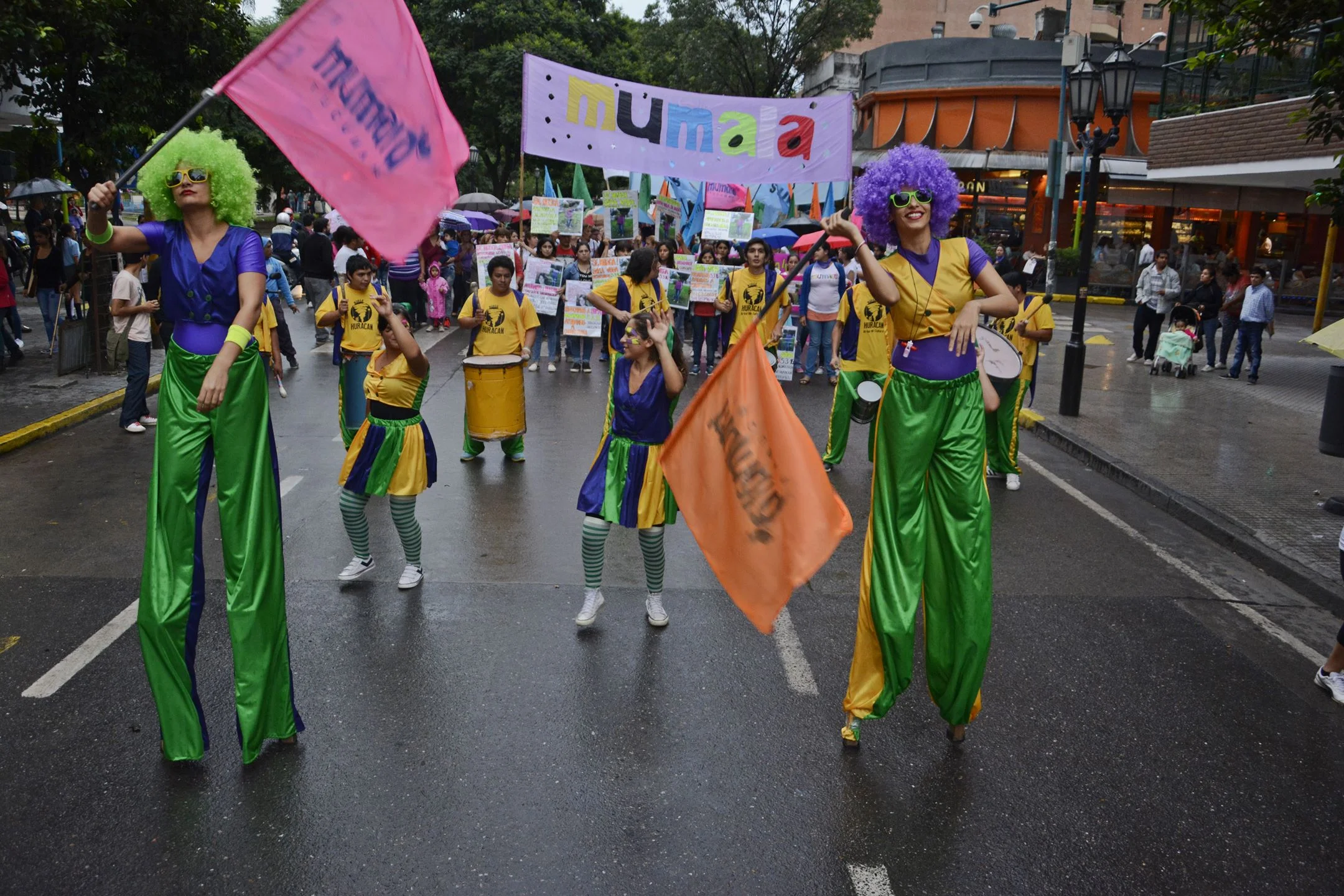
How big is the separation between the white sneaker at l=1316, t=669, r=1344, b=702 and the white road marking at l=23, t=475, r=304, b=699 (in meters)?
5.12

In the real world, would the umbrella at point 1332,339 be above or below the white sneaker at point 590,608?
above

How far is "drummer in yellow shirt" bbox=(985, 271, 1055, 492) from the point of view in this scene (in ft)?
29.1

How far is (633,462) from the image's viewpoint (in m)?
5.41

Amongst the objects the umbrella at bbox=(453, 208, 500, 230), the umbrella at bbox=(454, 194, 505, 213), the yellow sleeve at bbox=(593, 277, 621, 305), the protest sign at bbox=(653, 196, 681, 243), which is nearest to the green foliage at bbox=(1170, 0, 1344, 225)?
the yellow sleeve at bbox=(593, 277, 621, 305)

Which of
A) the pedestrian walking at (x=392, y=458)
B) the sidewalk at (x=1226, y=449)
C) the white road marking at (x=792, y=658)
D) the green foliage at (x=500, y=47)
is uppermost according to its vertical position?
the green foliage at (x=500, y=47)

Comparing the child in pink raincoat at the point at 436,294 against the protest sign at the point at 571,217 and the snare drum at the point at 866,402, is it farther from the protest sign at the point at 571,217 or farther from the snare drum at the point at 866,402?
the snare drum at the point at 866,402

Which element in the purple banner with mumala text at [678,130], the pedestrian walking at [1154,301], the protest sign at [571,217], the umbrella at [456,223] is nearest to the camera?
the purple banner with mumala text at [678,130]

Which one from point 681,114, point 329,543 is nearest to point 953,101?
point 681,114

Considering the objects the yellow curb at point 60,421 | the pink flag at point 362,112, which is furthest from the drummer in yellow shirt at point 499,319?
the pink flag at point 362,112

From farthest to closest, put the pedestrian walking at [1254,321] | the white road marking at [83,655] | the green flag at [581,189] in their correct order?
the green flag at [581,189] < the pedestrian walking at [1254,321] < the white road marking at [83,655]

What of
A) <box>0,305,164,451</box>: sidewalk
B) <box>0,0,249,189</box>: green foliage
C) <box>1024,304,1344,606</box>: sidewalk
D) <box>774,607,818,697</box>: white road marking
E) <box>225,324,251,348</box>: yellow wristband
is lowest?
<box>774,607,818,697</box>: white road marking

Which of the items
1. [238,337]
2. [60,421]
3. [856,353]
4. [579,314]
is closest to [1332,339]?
[856,353]

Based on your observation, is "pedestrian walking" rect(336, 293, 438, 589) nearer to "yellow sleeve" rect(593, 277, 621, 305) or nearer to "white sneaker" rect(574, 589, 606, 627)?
"white sneaker" rect(574, 589, 606, 627)

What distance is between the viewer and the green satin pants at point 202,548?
3.90m
